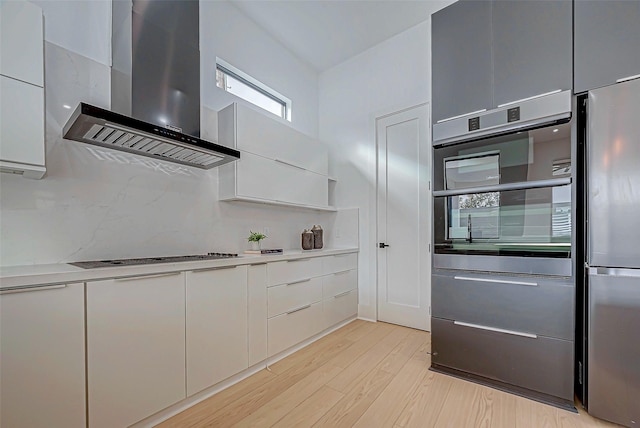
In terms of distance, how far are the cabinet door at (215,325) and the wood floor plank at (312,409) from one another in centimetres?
53

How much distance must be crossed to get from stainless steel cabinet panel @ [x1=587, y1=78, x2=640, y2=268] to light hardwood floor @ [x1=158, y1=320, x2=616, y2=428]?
3.20 ft

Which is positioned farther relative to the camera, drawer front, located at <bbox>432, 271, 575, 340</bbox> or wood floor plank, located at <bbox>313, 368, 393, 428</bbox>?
drawer front, located at <bbox>432, 271, 575, 340</bbox>

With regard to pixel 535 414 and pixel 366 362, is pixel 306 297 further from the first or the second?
pixel 535 414

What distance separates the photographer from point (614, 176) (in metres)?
1.58

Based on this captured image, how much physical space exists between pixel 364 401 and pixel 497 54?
249 cm

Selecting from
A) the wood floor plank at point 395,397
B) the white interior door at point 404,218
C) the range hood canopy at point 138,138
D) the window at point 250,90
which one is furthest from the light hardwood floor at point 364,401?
the window at point 250,90

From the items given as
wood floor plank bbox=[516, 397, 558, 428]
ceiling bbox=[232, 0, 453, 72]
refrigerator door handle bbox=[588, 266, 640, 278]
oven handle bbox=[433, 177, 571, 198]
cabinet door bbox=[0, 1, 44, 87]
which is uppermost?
ceiling bbox=[232, 0, 453, 72]

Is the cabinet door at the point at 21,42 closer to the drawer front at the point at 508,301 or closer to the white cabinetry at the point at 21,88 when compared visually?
the white cabinetry at the point at 21,88

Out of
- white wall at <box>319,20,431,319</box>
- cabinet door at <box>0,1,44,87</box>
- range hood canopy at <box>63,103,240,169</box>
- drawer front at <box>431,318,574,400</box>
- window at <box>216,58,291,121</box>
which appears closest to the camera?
cabinet door at <box>0,1,44,87</box>

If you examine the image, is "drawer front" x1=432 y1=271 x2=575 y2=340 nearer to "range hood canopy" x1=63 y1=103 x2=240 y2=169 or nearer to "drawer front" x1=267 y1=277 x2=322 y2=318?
"drawer front" x1=267 y1=277 x2=322 y2=318

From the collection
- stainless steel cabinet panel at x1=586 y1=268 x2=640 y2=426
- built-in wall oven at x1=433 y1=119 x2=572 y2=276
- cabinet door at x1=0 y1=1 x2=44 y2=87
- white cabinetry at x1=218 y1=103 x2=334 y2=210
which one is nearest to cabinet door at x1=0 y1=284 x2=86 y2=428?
cabinet door at x1=0 y1=1 x2=44 y2=87

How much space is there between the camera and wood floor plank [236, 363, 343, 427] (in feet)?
5.31

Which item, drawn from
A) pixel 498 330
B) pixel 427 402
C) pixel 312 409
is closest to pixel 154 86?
pixel 312 409

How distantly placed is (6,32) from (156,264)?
1262 mm
